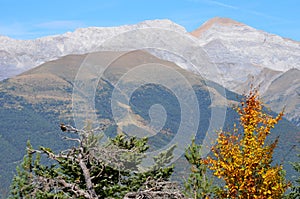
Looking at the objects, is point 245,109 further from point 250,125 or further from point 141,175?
point 141,175

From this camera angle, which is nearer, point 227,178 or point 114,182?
point 227,178

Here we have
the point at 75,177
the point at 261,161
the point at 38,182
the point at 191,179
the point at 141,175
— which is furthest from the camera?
the point at 191,179

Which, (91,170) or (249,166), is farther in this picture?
(91,170)

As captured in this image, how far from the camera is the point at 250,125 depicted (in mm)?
19203

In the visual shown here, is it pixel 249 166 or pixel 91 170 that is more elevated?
pixel 249 166

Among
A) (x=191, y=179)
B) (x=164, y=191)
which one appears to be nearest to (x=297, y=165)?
(x=191, y=179)

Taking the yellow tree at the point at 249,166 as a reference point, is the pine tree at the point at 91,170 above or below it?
below

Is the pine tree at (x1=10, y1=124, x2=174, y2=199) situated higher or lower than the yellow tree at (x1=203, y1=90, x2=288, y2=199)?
lower

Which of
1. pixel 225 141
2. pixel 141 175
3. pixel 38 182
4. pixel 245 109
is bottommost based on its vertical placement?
pixel 38 182

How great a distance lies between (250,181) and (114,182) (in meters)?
7.28

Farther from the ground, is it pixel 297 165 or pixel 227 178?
pixel 297 165

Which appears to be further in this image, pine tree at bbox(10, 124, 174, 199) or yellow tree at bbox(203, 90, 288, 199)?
yellow tree at bbox(203, 90, 288, 199)

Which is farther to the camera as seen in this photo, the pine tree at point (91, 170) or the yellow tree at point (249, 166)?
the yellow tree at point (249, 166)

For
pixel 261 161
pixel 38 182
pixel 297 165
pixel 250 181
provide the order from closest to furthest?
pixel 38 182, pixel 250 181, pixel 261 161, pixel 297 165
